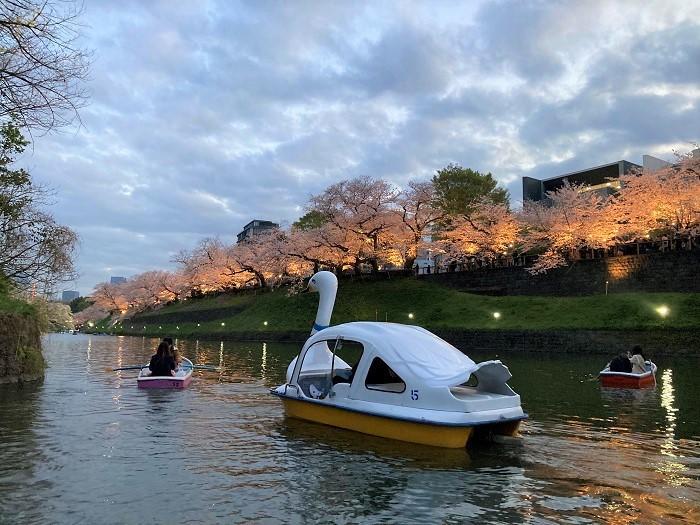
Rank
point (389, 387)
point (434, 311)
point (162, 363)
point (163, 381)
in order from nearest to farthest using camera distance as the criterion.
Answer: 1. point (389, 387)
2. point (163, 381)
3. point (162, 363)
4. point (434, 311)

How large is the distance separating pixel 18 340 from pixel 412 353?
50.6 ft

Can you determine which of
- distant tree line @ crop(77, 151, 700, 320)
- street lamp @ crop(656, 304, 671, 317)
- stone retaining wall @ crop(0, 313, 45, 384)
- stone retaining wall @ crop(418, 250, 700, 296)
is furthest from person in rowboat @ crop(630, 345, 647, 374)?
distant tree line @ crop(77, 151, 700, 320)

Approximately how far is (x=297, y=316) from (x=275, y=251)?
1230 centimetres

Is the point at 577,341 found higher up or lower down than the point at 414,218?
lower down

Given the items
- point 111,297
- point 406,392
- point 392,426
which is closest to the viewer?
point 406,392

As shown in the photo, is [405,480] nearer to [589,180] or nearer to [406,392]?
[406,392]

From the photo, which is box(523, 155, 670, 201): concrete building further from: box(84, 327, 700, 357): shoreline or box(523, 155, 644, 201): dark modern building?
box(84, 327, 700, 357): shoreline

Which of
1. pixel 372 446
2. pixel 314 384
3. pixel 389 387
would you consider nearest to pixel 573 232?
pixel 314 384

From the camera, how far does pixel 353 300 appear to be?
56.8 m

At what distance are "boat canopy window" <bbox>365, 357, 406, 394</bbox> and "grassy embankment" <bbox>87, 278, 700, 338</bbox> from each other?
27.6m

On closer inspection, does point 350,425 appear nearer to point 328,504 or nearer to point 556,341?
point 328,504

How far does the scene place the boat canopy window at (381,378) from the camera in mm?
11703

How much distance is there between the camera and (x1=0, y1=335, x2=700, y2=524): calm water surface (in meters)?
7.34

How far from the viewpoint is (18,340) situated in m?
19.5
